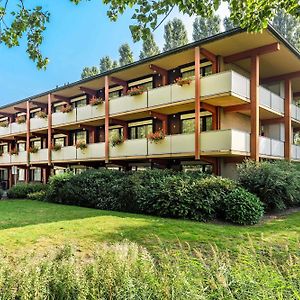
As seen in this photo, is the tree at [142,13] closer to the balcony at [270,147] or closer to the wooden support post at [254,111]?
the wooden support post at [254,111]

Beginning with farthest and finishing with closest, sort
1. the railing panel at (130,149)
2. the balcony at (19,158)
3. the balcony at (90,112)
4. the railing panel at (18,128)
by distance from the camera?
the railing panel at (18,128)
the balcony at (19,158)
the balcony at (90,112)
the railing panel at (130,149)

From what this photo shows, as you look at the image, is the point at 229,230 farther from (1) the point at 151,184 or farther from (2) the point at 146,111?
(2) the point at 146,111

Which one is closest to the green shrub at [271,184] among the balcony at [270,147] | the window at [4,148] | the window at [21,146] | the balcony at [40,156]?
the balcony at [270,147]

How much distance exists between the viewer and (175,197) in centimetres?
1380

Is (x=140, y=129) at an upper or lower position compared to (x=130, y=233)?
upper

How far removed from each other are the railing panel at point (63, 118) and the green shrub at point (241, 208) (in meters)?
17.6

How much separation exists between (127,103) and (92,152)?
509cm

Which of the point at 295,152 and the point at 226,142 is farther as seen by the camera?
the point at 295,152

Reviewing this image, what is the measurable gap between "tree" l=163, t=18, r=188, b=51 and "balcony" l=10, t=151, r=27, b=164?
83.1 ft

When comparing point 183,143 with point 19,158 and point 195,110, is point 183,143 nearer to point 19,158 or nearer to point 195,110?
point 195,110

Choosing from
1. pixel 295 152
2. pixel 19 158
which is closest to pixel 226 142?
pixel 295 152

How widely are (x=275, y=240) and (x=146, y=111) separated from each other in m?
14.0

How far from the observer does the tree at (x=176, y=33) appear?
156ft

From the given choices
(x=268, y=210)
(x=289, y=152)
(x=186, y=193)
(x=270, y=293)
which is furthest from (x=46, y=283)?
(x=289, y=152)
